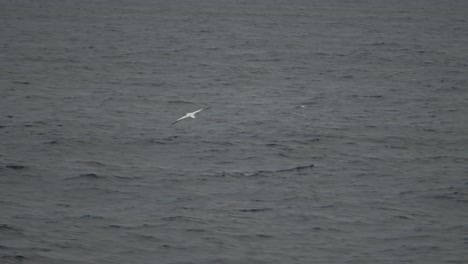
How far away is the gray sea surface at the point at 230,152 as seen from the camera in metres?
34.5

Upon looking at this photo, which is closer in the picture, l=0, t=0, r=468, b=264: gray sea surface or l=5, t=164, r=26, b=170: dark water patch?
l=0, t=0, r=468, b=264: gray sea surface

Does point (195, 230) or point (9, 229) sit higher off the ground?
point (9, 229)

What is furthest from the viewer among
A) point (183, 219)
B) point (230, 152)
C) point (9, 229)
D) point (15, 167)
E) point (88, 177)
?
point (230, 152)

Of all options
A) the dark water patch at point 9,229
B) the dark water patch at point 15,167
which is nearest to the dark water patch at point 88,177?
the dark water patch at point 15,167

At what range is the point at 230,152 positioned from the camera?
48438mm

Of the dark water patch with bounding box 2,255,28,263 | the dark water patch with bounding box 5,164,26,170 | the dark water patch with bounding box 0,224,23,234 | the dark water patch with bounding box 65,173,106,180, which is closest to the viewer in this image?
the dark water patch with bounding box 2,255,28,263

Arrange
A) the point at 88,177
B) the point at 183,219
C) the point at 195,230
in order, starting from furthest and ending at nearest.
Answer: the point at 88,177 < the point at 183,219 < the point at 195,230

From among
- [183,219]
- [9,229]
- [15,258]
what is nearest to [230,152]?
[183,219]

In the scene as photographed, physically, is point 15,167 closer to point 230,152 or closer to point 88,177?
point 88,177

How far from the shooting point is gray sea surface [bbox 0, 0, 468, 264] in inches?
1357

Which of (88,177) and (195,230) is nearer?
(195,230)

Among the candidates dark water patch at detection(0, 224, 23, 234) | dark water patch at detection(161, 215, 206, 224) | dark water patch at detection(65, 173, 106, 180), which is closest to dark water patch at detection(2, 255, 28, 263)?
dark water patch at detection(0, 224, 23, 234)

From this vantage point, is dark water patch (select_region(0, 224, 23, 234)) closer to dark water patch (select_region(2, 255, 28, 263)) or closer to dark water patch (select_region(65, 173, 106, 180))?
dark water patch (select_region(2, 255, 28, 263))

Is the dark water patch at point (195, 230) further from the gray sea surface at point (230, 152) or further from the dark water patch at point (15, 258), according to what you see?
the dark water patch at point (15, 258)
